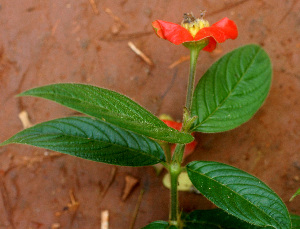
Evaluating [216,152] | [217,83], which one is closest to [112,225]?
[216,152]

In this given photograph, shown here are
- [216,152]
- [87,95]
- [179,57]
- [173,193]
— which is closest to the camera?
[87,95]

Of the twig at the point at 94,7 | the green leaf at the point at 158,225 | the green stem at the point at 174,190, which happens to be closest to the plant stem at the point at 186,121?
the green stem at the point at 174,190

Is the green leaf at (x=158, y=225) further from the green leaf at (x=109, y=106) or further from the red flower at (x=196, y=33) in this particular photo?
the red flower at (x=196, y=33)

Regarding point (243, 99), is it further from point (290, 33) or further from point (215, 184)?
point (290, 33)

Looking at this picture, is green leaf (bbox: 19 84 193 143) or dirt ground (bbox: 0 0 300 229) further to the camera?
dirt ground (bbox: 0 0 300 229)

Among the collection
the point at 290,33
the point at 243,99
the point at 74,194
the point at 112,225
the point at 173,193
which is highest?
the point at 290,33

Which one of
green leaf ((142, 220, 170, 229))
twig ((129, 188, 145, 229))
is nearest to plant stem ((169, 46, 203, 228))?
green leaf ((142, 220, 170, 229))

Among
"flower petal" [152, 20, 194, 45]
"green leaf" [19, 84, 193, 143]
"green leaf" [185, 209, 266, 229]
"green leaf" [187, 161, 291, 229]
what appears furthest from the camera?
"green leaf" [185, 209, 266, 229]

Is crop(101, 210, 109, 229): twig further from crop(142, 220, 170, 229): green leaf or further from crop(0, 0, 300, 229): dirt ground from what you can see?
crop(142, 220, 170, 229): green leaf
